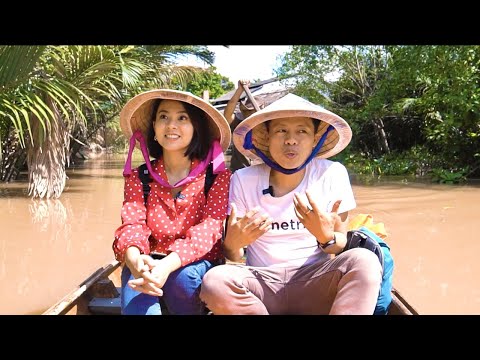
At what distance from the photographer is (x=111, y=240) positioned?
18.6 ft

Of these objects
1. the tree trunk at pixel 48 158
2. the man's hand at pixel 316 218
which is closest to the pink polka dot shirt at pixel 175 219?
the man's hand at pixel 316 218

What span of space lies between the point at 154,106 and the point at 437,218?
5289 millimetres

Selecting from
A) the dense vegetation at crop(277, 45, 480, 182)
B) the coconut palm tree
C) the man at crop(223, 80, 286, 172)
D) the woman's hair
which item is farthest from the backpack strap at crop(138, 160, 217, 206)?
the dense vegetation at crop(277, 45, 480, 182)

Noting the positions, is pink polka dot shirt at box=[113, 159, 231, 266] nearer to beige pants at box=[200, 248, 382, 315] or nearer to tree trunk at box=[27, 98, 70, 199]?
beige pants at box=[200, 248, 382, 315]

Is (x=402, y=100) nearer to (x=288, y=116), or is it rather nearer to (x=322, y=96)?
(x=322, y=96)

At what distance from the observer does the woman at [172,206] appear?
6.40ft

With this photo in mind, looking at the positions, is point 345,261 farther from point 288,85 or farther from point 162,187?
point 288,85

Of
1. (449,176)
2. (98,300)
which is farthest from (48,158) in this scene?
(449,176)

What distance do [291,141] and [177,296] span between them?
76 cm

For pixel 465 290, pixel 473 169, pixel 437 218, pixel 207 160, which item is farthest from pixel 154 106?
pixel 473 169

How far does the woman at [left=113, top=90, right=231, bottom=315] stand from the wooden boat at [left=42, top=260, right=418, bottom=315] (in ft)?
1.35

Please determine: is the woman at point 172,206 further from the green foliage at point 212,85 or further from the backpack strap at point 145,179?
the green foliage at point 212,85

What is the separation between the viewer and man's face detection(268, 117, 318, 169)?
6.79 feet

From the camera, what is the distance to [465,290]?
386 centimetres
